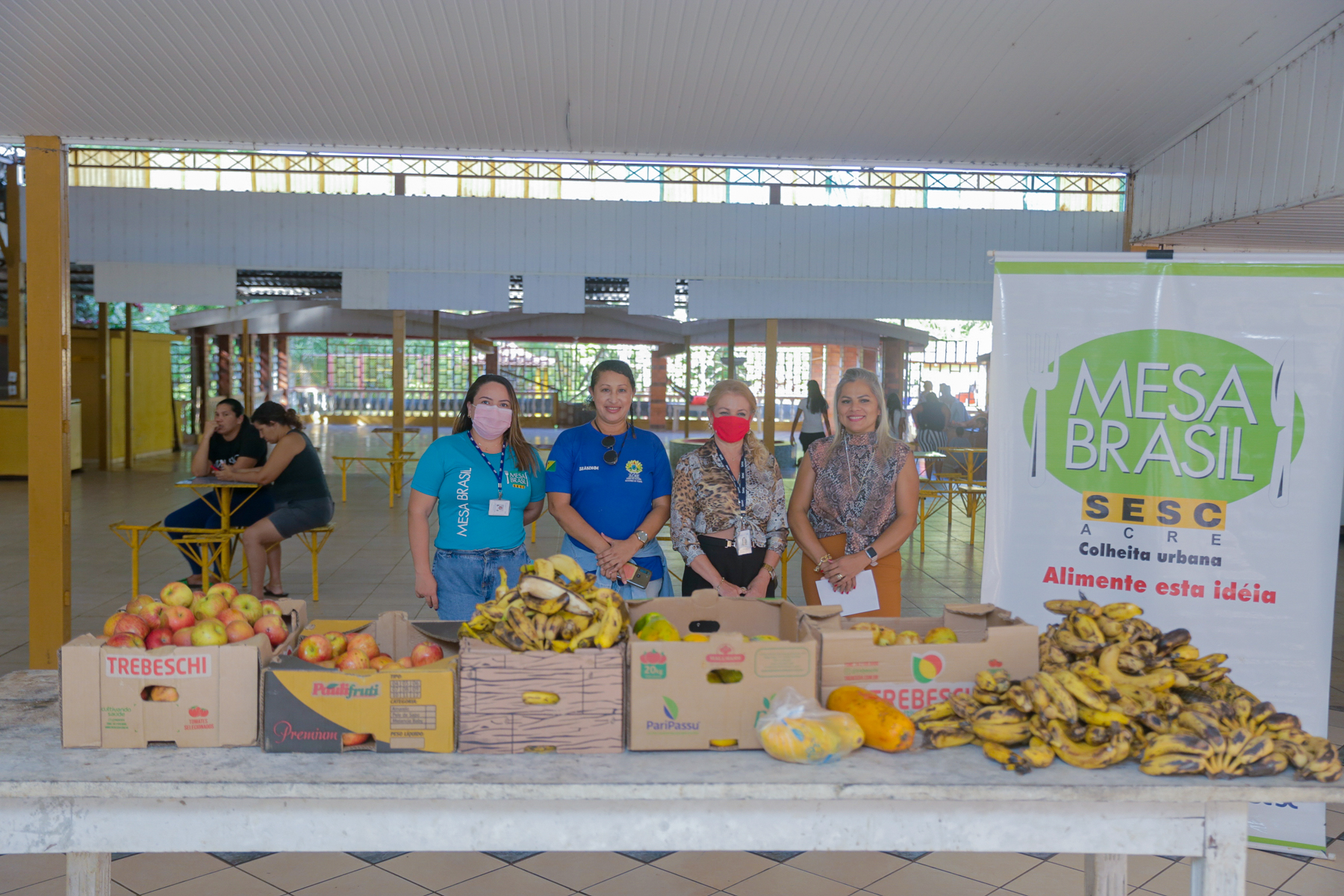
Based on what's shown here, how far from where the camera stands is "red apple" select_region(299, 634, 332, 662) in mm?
2051

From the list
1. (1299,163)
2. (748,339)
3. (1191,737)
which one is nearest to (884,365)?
(748,339)

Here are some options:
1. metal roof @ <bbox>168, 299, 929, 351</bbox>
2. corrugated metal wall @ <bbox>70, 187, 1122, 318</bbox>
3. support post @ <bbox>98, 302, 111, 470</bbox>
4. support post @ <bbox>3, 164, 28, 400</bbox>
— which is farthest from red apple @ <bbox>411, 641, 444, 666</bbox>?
support post @ <bbox>98, 302, 111, 470</bbox>

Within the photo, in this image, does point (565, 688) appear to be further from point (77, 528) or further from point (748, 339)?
point (748, 339)

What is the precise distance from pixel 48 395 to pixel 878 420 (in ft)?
11.4

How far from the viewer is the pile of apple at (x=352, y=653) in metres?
2.03

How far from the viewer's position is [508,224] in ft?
34.7

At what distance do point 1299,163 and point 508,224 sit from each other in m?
8.43

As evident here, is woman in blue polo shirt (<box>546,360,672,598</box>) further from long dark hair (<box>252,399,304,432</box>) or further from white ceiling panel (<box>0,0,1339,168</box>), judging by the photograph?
long dark hair (<box>252,399,304,432</box>)

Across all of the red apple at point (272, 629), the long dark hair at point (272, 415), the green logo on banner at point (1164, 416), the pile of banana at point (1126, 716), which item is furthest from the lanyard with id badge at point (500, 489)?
the long dark hair at point (272, 415)

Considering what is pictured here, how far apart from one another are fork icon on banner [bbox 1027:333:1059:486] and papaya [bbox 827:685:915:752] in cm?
146

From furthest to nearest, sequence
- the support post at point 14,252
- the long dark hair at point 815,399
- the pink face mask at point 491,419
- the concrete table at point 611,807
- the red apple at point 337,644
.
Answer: the long dark hair at point 815,399
the support post at point 14,252
the pink face mask at point 491,419
the red apple at point 337,644
the concrete table at point 611,807

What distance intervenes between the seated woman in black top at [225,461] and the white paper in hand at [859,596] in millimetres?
3910

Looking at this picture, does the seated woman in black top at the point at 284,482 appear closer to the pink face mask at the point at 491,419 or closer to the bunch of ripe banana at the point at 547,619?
the pink face mask at the point at 491,419

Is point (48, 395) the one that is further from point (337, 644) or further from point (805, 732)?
point (805, 732)
